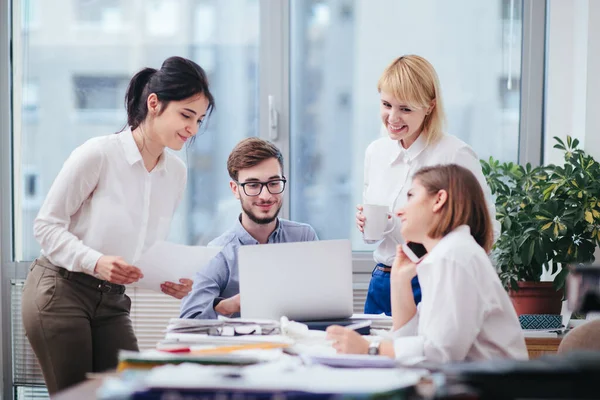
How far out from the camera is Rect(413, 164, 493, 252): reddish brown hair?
6.02ft

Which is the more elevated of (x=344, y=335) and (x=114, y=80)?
(x=114, y=80)

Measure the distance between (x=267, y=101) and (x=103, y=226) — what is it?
71.8 inches

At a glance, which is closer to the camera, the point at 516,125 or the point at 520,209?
the point at 520,209

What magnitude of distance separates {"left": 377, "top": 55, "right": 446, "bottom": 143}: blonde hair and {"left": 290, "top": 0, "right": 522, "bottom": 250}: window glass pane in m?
1.40

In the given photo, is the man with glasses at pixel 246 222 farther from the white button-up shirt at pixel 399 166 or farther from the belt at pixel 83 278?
the white button-up shirt at pixel 399 166

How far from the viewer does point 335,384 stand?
1.06 meters

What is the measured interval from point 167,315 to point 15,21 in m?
1.81

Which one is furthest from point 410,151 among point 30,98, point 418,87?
point 30,98

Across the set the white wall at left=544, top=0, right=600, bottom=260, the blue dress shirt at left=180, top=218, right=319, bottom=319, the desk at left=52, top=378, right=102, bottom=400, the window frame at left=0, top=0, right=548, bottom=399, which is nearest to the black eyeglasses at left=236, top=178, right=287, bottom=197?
the blue dress shirt at left=180, top=218, right=319, bottom=319

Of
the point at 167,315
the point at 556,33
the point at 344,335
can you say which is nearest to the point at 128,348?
the point at 344,335

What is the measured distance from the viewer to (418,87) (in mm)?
2510

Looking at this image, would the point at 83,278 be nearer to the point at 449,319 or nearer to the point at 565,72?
the point at 449,319

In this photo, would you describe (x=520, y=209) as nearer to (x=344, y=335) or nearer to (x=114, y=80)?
(x=344, y=335)

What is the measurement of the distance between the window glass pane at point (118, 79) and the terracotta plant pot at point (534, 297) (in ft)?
5.14
